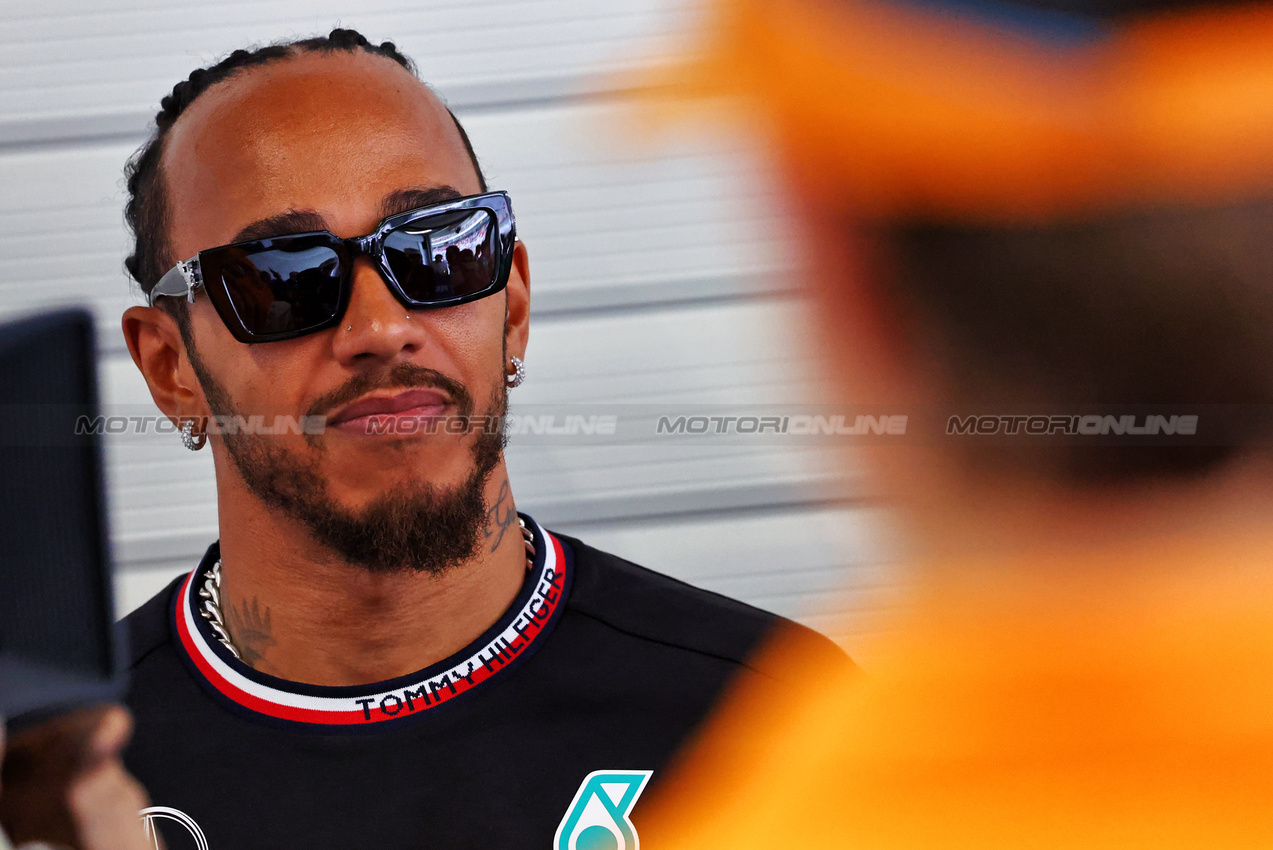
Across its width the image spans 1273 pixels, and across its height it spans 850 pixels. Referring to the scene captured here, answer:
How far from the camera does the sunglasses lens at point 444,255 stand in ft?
4.29

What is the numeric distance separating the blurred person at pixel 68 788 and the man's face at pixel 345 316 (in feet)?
1.21

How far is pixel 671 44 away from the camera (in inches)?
70.3

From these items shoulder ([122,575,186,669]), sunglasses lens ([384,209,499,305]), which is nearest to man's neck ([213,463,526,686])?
shoulder ([122,575,186,669])

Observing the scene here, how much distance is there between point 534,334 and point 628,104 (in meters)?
0.42

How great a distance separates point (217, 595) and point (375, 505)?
1.03 feet

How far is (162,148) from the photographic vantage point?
1498 mm

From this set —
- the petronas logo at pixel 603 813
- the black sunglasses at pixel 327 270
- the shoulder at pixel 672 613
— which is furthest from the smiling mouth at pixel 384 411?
the petronas logo at pixel 603 813

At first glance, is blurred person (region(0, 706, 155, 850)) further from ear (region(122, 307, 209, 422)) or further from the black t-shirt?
ear (region(122, 307, 209, 422))

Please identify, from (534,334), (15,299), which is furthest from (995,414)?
(15,299)

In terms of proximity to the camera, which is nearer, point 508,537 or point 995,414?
point 508,537

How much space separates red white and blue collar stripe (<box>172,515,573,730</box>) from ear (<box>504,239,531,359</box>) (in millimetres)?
333

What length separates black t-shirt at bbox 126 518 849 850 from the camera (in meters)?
1.32

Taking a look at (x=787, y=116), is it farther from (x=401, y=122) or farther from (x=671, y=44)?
(x=401, y=122)

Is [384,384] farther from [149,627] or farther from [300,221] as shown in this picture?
[149,627]
